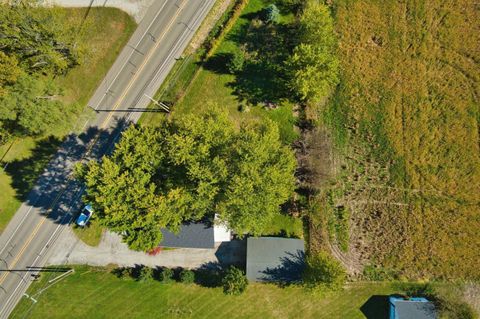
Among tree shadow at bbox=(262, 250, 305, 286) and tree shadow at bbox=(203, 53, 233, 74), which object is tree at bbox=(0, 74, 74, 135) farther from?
tree shadow at bbox=(262, 250, 305, 286)

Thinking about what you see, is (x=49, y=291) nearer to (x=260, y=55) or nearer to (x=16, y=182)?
(x=16, y=182)

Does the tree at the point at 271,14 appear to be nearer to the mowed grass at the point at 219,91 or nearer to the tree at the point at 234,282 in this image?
the mowed grass at the point at 219,91

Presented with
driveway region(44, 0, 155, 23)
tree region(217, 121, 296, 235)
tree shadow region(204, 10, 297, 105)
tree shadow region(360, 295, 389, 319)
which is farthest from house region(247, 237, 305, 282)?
driveway region(44, 0, 155, 23)

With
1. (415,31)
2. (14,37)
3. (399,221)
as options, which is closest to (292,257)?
(399,221)

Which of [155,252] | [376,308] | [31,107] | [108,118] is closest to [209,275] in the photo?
[155,252]

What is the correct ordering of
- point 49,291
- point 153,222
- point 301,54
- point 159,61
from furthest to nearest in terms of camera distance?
point 159,61 < point 49,291 < point 301,54 < point 153,222
